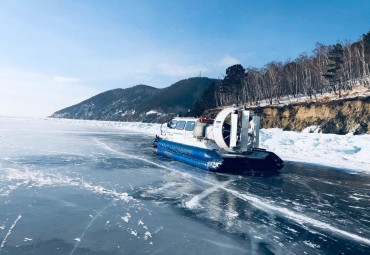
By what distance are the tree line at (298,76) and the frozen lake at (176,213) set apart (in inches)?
1529

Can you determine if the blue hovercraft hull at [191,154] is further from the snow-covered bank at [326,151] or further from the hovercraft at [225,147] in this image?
the snow-covered bank at [326,151]

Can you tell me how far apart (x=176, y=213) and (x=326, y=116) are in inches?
1190

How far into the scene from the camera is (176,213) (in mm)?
5285

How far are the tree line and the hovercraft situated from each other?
35.1 m

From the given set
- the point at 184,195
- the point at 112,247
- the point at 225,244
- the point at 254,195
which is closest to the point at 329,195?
the point at 254,195

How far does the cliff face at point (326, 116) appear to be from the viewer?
85.8 feet

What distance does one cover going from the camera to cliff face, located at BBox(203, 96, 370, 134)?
85.8ft

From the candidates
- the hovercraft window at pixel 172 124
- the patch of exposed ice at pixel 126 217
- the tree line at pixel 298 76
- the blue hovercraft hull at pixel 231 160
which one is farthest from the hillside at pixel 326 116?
the patch of exposed ice at pixel 126 217

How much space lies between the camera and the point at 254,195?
6863mm

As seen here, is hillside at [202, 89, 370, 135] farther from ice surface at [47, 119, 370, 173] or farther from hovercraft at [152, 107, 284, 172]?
hovercraft at [152, 107, 284, 172]

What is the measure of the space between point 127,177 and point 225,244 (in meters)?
5.39

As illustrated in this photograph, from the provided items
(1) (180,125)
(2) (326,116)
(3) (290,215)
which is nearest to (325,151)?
(1) (180,125)

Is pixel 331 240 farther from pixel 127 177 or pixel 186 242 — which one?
pixel 127 177

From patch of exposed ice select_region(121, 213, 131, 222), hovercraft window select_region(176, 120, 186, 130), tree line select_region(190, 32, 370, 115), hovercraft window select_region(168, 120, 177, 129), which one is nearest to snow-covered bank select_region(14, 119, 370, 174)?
hovercraft window select_region(176, 120, 186, 130)
